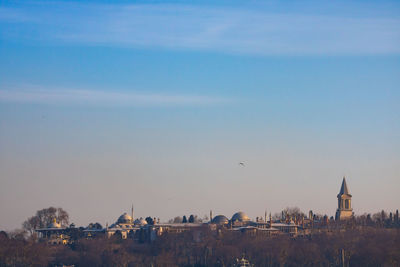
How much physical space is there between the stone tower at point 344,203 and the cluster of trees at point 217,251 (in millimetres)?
46029

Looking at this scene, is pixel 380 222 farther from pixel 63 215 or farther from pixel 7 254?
pixel 7 254

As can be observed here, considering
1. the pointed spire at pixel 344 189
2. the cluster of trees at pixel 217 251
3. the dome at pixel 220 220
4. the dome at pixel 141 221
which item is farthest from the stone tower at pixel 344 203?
the cluster of trees at pixel 217 251

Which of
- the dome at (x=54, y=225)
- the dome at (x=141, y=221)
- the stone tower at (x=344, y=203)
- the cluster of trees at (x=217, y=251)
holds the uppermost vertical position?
the stone tower at (x=344, y=203)

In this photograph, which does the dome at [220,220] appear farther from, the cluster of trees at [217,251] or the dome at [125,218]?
the cluster of trees at [217,251]

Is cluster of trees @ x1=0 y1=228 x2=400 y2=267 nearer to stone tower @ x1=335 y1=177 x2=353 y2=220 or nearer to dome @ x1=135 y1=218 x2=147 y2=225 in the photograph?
dome @ x1=135 y1=218 x2=147 y2=225

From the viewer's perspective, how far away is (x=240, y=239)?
13538 cm

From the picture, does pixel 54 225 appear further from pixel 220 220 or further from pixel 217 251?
pixel 217 251

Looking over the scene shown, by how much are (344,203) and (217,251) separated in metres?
72.4

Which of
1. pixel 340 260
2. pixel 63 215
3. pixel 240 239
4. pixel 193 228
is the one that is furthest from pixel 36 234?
pixel 340 260

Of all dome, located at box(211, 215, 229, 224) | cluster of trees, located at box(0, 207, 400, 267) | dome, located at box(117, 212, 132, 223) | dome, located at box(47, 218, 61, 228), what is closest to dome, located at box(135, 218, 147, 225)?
dome, located at box(117, 212, 132, 223)

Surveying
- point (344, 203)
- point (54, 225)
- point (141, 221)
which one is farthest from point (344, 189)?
point (54, 225)

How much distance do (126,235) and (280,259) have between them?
48159 millimetres

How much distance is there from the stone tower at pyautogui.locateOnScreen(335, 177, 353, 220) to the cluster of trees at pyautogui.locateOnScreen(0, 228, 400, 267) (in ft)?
151

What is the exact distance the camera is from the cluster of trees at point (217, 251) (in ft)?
Result: 368
